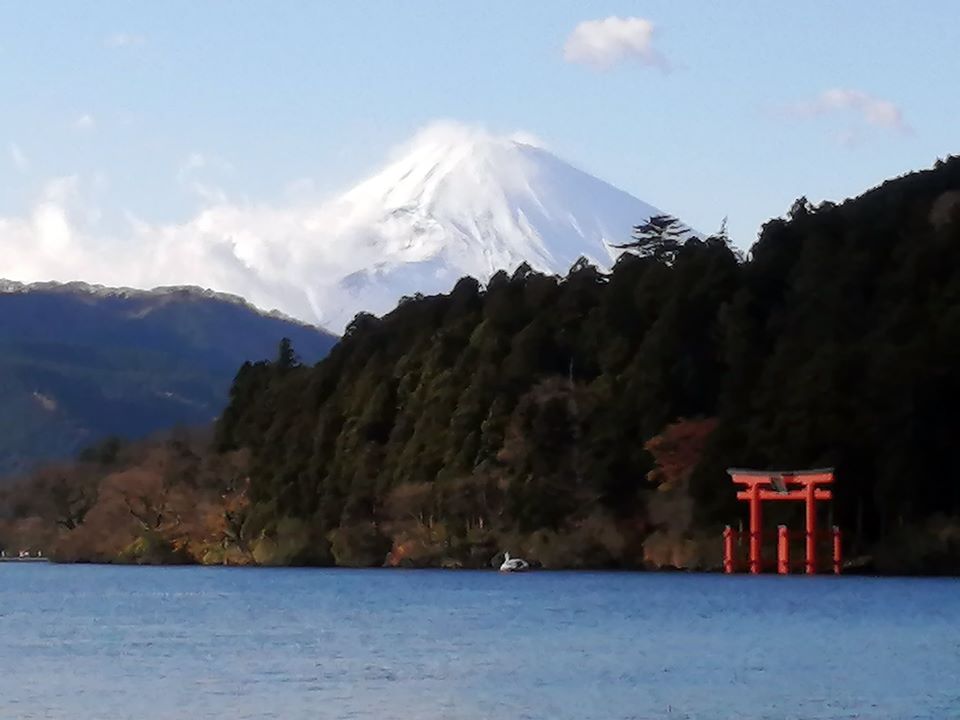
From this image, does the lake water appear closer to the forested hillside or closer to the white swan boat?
the forested hillside

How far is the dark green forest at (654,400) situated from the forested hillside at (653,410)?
0.10 m

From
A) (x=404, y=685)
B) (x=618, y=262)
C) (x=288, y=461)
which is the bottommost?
(x=404, y=685)

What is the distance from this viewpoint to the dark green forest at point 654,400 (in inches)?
3078

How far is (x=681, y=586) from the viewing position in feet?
232

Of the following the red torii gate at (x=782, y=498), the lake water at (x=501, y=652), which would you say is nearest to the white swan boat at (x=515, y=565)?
the red torii gate at (x=782, y=498)

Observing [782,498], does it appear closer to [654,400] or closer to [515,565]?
[654,400]

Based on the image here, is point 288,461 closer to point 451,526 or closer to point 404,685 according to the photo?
point 451,526

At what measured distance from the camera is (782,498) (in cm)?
7725

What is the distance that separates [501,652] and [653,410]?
146ft

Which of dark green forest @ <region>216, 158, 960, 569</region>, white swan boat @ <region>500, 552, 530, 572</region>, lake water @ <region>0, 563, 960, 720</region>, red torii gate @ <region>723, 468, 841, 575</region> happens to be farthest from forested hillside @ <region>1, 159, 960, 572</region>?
lake water @ <region>0, 563, 960, 720</region>

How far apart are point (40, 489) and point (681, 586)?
7704 cm

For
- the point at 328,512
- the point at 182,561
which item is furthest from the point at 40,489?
the point at 328,512

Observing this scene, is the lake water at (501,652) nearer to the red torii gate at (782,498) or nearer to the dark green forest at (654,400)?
the red torii gate at (782,498)

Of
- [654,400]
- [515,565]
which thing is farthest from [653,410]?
[515,565]
